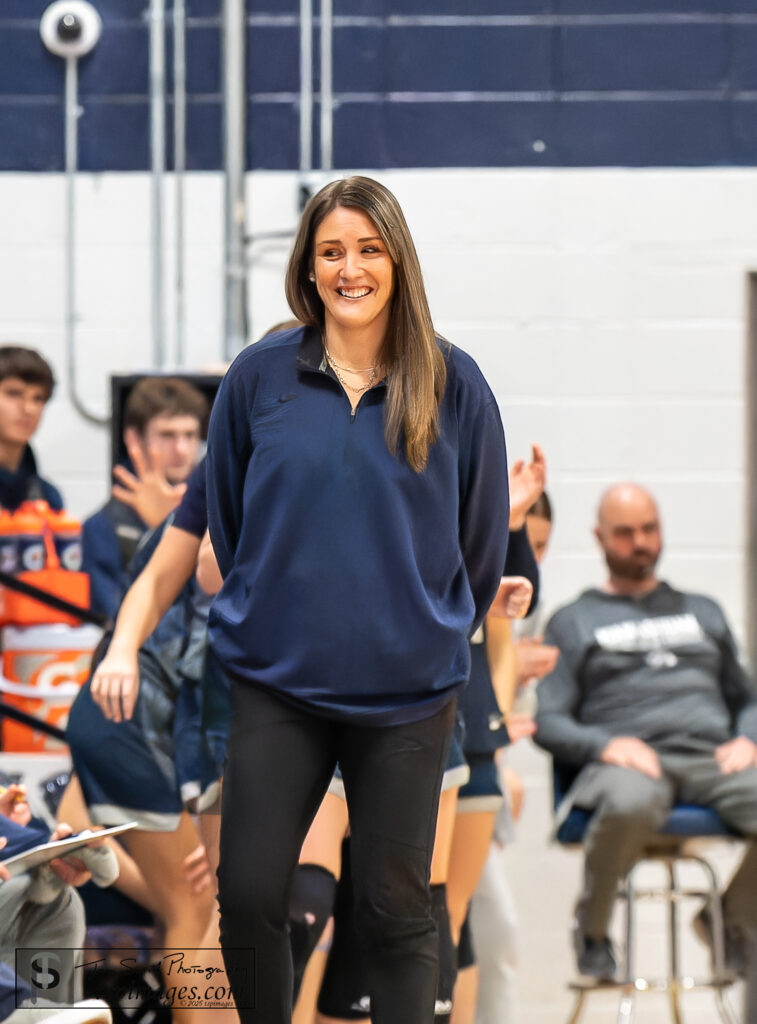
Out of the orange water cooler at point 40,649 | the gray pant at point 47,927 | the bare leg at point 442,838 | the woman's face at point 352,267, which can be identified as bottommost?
the gray pant at point 47,927

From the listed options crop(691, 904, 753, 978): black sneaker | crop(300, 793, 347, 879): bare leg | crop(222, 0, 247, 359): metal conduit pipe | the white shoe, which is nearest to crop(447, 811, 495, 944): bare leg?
crop(300, 793, 347, 879): bare leg

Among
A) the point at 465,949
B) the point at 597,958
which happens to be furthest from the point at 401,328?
the point at 597,958

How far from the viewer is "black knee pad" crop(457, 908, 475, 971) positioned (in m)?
2.73

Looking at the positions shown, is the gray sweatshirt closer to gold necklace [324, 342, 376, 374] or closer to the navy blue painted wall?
the navy blue painted wall

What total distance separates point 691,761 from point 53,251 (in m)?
2.16

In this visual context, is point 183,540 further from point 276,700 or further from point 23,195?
point 23,195

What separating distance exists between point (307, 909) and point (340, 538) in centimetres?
75

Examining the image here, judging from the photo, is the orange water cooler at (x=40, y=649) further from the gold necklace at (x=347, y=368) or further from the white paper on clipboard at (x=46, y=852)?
the gold necklace at (x=347, y=368)

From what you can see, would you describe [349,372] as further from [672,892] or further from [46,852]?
[672,892]

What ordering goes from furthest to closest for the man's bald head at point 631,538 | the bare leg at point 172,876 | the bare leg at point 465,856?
the man's bald head at point 631,538
the bare leg at point 465,856
the bare leg at point 172,876

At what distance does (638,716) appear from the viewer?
130 inches

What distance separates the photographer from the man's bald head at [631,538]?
11.4 feet

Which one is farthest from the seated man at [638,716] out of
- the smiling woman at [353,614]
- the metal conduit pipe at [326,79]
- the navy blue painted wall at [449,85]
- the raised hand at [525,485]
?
the smiling woman at [353,614]

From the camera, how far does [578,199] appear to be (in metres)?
3.83
